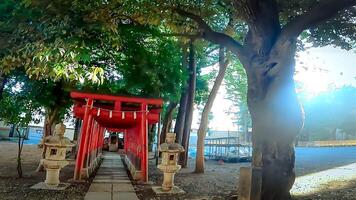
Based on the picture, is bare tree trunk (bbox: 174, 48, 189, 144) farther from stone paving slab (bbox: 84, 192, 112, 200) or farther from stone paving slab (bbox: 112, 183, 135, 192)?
stone paving slab (bbox: 84, 192, 112, 200)

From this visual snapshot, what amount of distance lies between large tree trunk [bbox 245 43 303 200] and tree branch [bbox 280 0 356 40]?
0.29 metres

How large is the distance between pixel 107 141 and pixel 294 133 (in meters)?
30.3

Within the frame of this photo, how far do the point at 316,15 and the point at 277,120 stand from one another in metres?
2.32

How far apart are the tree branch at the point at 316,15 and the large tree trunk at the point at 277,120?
0.97 ft

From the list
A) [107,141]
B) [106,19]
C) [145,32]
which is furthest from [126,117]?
[107,141]

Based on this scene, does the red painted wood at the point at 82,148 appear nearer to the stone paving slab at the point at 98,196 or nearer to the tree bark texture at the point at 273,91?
the stone paving slab at the point at 98,196

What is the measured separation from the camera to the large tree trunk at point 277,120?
7105 mm

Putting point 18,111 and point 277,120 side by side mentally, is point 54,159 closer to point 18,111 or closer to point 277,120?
point 18,111

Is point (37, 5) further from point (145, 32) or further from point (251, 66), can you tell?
point (251, 66)

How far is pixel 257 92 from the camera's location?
24.7 ft

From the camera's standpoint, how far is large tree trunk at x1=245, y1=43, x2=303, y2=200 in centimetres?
711

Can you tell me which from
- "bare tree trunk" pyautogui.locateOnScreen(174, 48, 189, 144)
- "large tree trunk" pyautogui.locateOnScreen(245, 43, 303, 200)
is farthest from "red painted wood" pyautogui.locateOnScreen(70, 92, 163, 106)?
"bare tree trunk" pyautogui.locateOnScreen(174, 48, 189, 144)

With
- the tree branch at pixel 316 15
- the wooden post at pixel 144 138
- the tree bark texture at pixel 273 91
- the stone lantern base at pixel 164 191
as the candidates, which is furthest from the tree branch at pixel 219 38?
the stone lantern base at pixel 164 191

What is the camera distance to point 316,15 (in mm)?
6793
